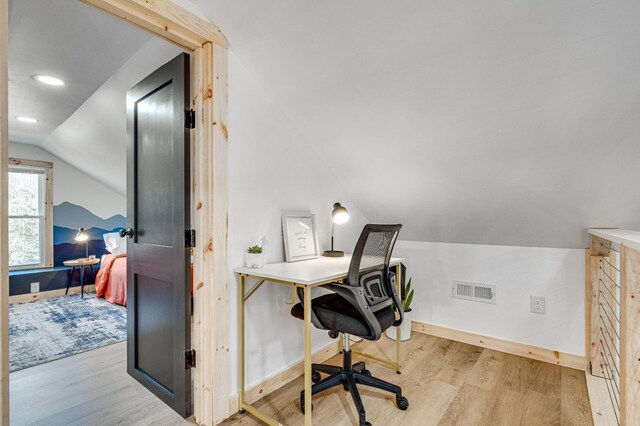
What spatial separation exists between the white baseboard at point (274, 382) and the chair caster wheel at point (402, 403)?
720 millimetres

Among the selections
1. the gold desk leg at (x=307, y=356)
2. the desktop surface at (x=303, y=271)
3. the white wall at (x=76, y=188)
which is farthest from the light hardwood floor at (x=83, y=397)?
the white wall at (x=76, y=188)

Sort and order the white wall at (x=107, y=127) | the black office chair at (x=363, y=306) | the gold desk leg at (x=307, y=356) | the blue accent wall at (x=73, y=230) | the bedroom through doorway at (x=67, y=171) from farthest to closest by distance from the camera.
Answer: the blue accent wall at (x=73, y=230) < the white wall at (x=107, y=127) < the bedroom through doorway at (x=67, y=171) < the black office chair at (x=363, y=306) < the gold desk leg at (x=307, y=356)

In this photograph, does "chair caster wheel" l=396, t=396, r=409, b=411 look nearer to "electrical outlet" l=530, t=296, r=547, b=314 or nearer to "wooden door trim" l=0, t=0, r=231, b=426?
"wooden door trim" l=0, t=0, r=231, b=426

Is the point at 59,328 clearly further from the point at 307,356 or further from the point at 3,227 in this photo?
the point at 307,356

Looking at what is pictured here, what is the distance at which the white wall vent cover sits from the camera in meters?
2.68

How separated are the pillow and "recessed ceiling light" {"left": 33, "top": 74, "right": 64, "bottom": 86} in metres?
2.65

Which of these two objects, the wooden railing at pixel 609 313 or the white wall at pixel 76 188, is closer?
the wooden railing at pixel 609 313

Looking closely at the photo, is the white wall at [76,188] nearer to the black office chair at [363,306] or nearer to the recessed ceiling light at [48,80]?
the recessed ceiling light at [48,80]

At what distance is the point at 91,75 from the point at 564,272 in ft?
12.6

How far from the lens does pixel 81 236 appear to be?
4.82 metres

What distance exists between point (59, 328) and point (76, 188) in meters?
2.76

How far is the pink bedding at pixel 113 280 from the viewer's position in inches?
155

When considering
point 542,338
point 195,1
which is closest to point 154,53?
point 195,1

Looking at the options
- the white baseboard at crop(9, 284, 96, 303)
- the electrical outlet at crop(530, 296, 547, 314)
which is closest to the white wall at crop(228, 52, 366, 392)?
the electrical outlet at crop(530, 296, 547, 314)
